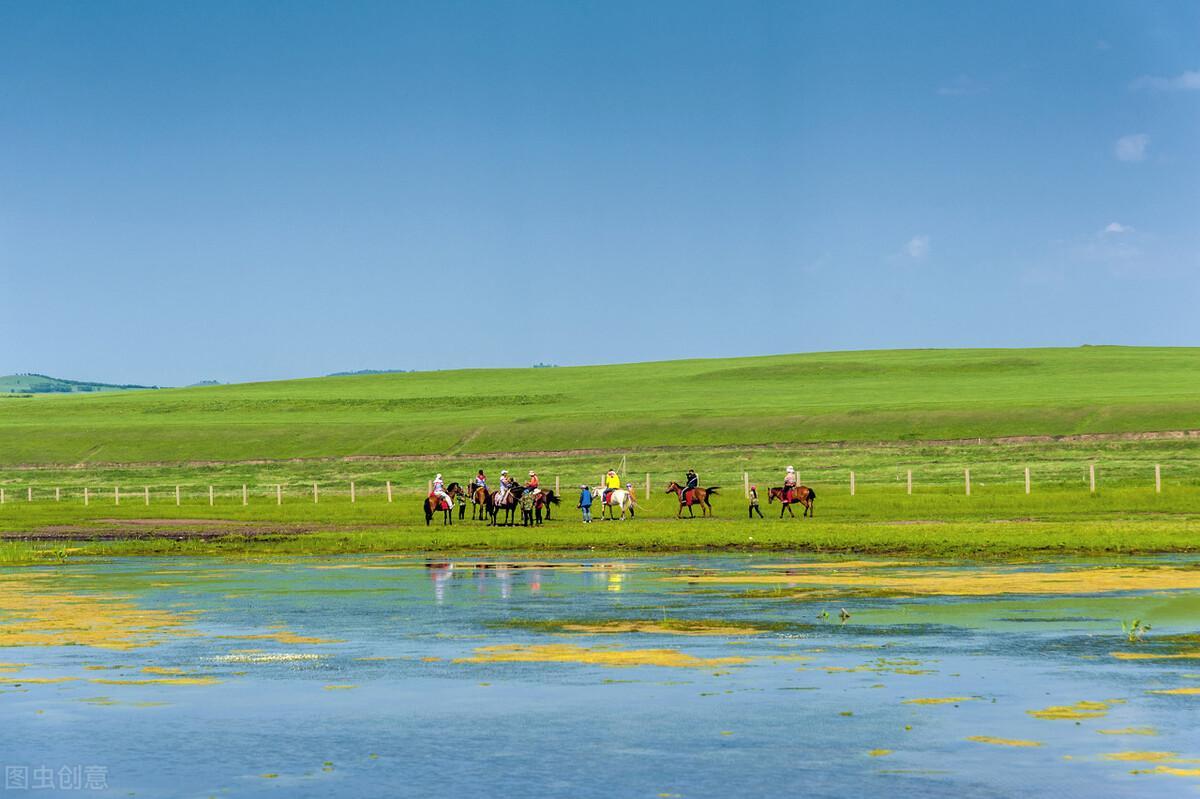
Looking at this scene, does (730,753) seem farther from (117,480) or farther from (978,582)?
(117,480)

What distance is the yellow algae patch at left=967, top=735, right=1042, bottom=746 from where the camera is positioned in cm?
1453

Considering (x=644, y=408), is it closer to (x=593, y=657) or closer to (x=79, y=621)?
(x=79, y=621)

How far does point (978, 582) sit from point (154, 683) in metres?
18.2

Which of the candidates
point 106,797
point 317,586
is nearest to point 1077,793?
point 106,797

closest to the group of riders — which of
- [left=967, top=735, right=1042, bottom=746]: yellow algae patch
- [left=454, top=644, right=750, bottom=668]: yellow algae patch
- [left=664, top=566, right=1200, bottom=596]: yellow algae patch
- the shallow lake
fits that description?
[left=664, top=566, right=1200, bottom=596]: yellow algae patch

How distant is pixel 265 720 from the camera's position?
53.2 ft

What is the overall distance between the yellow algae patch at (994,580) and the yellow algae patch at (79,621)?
37.9ft

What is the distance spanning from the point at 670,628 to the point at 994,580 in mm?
10599

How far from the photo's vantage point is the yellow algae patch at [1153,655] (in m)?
19.9

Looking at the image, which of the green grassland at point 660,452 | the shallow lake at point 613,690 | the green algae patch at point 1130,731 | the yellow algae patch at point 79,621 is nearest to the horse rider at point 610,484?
the green grassland at point 660,452

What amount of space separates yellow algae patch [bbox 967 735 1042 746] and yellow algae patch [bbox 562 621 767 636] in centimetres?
858

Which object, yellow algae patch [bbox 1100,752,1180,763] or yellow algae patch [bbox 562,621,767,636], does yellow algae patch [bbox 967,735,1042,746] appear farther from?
yellow algae patch [bbox 562,621,767,636]

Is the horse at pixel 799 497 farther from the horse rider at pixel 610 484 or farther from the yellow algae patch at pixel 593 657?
the yellow algae patch at pixel 593 657

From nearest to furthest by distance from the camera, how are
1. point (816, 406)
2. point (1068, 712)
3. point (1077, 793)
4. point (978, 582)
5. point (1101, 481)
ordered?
1. point (1077, 793)
2. point (1068, 712)
3. point (978, 582)
4. point (1101, 481)
5. point (816, 406)
